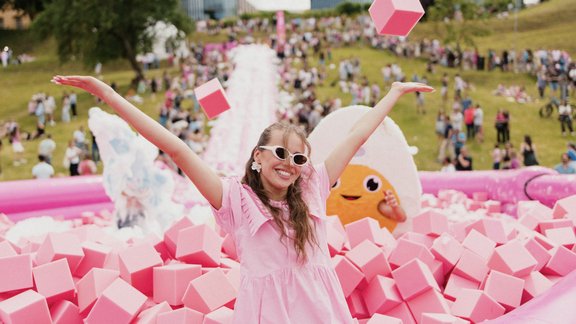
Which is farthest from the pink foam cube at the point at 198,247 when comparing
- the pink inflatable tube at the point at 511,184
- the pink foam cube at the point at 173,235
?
the pink inflatable tube at the point at 511,184

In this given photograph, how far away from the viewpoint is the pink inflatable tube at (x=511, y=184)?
4691 millimetres

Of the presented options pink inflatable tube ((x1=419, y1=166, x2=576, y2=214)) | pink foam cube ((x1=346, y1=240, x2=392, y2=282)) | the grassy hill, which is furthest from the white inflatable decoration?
the grassy hill

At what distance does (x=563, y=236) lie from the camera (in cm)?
295

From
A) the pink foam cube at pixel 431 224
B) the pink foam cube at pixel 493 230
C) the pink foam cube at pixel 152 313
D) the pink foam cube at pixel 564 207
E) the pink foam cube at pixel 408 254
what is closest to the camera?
the pink foam cube at pixel 152 313

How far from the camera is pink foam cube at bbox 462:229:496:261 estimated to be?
280 cm

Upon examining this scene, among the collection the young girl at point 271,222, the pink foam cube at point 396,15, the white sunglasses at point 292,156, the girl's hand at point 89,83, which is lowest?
the young girl at point 271,222

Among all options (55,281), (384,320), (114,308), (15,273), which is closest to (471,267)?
(384,320)

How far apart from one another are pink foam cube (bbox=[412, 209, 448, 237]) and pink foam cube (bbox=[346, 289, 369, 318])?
815 millimetres

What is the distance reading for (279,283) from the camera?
1.70 metres

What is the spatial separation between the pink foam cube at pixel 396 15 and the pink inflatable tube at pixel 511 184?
2991mm

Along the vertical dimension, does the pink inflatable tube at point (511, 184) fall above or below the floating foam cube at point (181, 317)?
below

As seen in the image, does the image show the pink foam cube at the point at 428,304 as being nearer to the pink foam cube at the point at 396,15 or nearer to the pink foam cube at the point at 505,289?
the pink foam cube at the point at 505,289

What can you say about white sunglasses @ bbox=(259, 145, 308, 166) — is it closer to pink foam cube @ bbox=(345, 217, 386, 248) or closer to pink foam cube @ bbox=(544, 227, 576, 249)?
pink foam cube @ bbox=(345, 217, 386, 248)

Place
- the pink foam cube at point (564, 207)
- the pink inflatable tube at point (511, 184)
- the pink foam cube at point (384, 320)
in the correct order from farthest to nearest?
the pink inflatable tube at point (511, 184) < the pink foam cube at point (564, 207) < the pink foam cube at point (384, 320)
